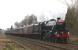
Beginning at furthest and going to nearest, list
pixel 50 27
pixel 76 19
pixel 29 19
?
pixel 29 19 → pixel 76 19 → pixel 50 27

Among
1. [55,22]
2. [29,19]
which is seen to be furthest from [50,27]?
[29,19]

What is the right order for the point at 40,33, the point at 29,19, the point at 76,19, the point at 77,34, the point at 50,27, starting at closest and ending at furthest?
the point at 50,27 → the point at 40,33 → the point at 77,34 → the point at 76,19 → the point at 29,19

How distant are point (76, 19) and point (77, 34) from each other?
6.44 m

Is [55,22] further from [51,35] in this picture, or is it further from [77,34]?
[77,34]

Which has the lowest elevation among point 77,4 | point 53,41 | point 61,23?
point 53,41

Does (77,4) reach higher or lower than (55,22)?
higher

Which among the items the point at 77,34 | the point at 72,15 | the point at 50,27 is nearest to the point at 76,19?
the point at 72,15

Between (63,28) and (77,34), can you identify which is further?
(77,34)

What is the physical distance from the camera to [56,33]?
27609 millimetres

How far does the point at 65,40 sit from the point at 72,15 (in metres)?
32.4

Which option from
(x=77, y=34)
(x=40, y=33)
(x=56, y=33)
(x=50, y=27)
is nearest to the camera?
(x=56, y=33)

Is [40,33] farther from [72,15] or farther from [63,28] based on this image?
[72,15]

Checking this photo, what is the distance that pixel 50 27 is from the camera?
29438 millimetres

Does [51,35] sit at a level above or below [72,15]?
below
